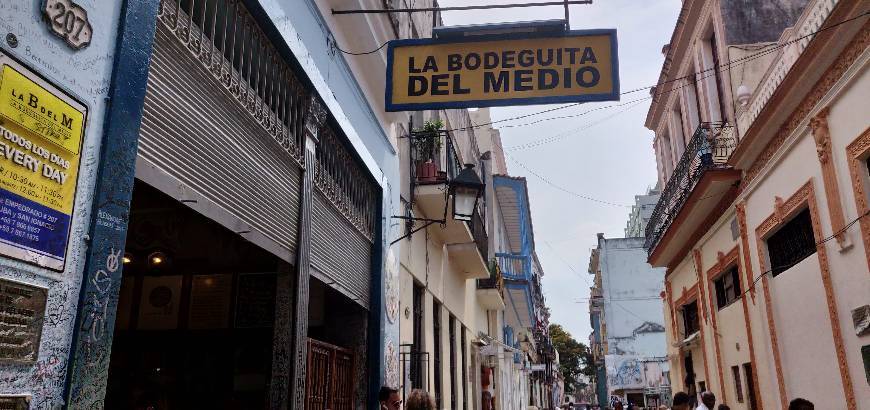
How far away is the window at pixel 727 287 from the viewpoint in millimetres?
11877

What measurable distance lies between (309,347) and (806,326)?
6647 mm

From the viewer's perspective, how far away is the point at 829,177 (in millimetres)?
7480

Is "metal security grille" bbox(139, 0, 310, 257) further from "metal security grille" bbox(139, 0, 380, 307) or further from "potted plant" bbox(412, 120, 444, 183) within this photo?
"potted plant" bbox(412, 120, 444, 183)

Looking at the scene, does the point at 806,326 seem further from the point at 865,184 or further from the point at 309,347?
the point at 309,347

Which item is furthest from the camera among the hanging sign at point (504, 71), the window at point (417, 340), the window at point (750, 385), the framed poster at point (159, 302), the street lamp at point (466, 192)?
the window at point (750, 385)

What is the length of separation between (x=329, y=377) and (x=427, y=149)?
487 cm

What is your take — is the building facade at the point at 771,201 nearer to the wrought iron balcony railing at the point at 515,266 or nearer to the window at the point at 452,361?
the window at the point at 452,361

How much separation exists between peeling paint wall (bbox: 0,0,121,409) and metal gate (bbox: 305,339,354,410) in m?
3.36

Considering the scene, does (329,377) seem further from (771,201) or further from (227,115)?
(771,201)

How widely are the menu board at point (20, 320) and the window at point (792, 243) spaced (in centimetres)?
862

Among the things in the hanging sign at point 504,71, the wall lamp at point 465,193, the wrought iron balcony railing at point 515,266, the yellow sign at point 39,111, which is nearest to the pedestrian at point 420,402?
the hanging sign at point 504,71


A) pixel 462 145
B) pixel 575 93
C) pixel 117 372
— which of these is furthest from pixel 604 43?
pixel 462 145

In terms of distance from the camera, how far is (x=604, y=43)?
226 inches

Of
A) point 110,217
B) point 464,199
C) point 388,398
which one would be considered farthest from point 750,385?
point 110,217
